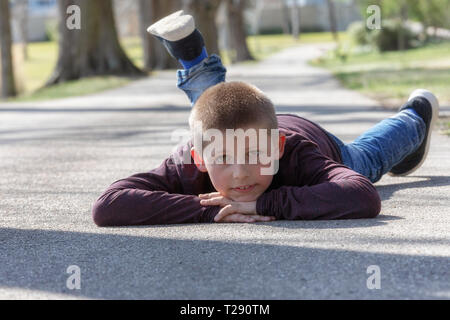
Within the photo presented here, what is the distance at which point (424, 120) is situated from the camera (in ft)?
16.9

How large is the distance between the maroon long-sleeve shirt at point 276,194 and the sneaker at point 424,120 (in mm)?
1192

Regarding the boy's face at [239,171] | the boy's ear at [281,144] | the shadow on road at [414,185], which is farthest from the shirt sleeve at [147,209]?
the shadow on road at [414,185]

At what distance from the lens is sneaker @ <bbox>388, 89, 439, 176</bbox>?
5.16 metres

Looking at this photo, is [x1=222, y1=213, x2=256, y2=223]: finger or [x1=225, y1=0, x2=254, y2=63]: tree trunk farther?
[x1=225, y1=0, x2=254, y2=63]: tree trunk

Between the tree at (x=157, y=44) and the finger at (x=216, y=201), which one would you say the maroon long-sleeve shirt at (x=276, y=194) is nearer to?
the finger at (x=216, y=201)

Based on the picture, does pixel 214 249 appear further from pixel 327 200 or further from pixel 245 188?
pixel 327 200

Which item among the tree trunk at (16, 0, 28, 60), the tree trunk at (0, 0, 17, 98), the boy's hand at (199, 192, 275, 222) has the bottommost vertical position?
the tree trunk at (16, 0, 28, 60)

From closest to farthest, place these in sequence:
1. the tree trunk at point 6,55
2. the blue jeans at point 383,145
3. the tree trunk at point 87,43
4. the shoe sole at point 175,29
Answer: the blue jeans at point 383,145 < the shoe sole at point 175,29 < the tree trunk at point 6,55 < the tree trunk at point 87,43

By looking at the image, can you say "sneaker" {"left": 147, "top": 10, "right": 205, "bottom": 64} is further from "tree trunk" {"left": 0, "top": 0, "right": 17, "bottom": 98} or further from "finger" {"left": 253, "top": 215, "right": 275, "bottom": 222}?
"tree trunk" {"left": 0, "top": 0, "right": 17, "bottom": 98}

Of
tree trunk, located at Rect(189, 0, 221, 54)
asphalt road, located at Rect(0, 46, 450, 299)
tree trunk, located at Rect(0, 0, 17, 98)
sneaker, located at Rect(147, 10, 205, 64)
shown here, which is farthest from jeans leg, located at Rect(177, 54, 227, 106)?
tree trunk, located at Rect(189, 0, 221, 54)

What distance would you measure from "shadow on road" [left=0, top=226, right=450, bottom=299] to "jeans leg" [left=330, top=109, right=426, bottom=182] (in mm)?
1437

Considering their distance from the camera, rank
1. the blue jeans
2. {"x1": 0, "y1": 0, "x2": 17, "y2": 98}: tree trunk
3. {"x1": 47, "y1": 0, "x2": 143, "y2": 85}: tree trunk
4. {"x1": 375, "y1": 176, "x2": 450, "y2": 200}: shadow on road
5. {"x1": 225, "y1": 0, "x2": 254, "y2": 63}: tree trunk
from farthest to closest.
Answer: {"x1": 225, "y1": 0, "x2": 254, "y2": 63}: tree trunk
{"x1": 47, "y1": 0, "x2": 143, "y2": 85}: tree trunk
{"x1": 0, "y1": 0, "x2": 17, "y2": 98}: tree trunk
{"x1": 375, "y1": 176, "x2": 450, "y2": 200}: shadow on road
the blue jeans

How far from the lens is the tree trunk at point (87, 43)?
21547 millimetres
